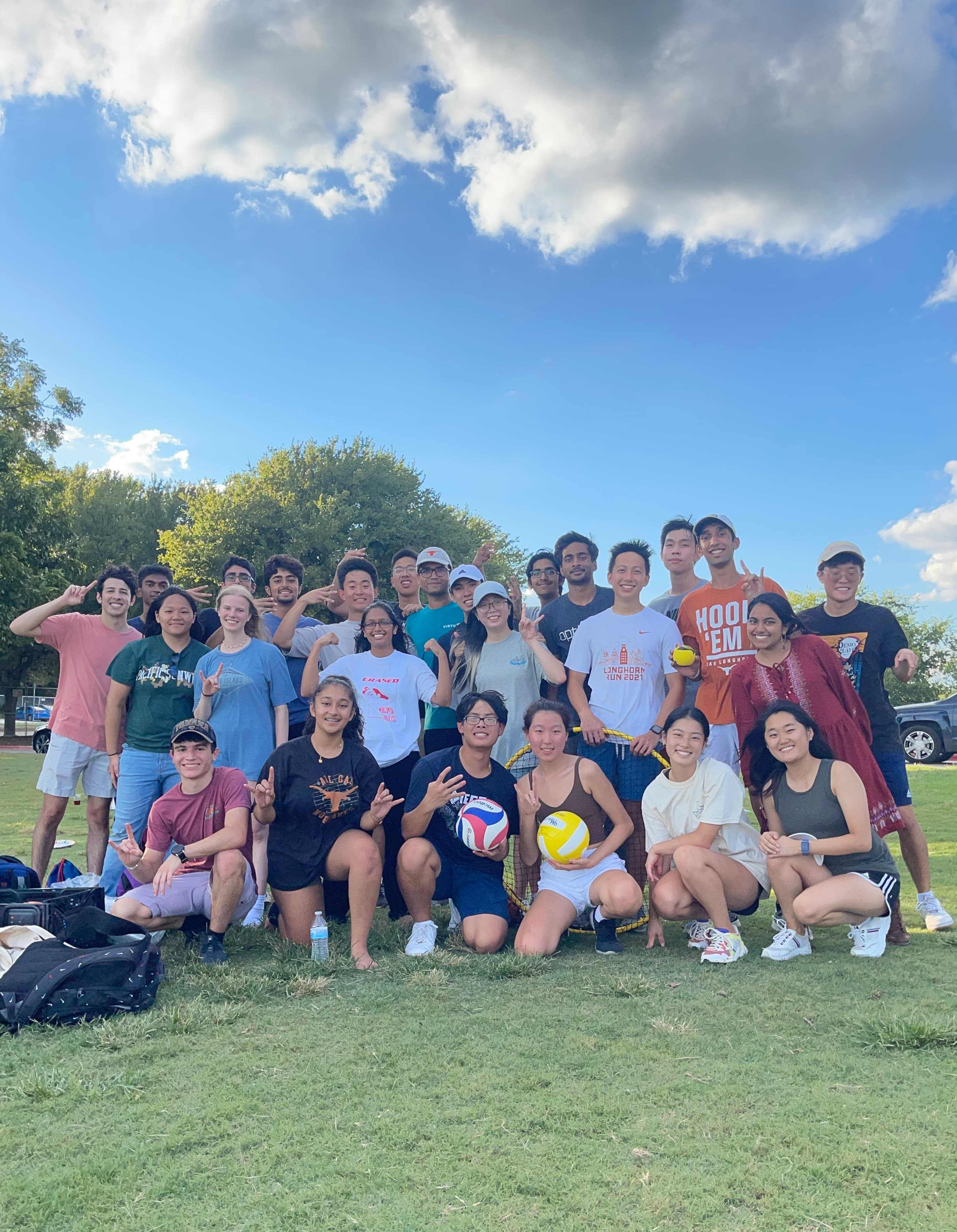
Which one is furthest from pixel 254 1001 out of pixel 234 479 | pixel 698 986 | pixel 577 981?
pixel 234 479

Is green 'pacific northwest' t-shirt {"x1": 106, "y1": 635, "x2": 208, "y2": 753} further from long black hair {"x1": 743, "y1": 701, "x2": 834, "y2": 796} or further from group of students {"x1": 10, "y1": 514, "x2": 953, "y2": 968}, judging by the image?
long black hair {"x1": 743, "y1": 701, "x2": 834, "y2": 796}

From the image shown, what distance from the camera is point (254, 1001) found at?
13.0ft

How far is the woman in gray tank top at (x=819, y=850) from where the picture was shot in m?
4.63

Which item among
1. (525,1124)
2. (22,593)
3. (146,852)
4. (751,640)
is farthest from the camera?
(22,593)

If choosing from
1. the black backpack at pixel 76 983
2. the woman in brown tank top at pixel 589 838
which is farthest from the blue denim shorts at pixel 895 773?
the black backpack at pixel 76 983

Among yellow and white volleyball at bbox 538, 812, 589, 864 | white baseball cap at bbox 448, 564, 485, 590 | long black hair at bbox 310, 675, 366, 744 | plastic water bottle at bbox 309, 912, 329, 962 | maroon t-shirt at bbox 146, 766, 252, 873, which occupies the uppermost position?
white baseball cap at bbox 448, 564, 485, 590

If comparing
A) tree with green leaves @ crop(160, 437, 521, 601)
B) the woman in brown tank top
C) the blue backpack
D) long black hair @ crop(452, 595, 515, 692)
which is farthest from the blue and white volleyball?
tree with green leaves @ crop(160, 437, 521, 601)

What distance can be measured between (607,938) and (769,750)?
1426mm

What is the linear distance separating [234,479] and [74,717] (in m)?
26.1

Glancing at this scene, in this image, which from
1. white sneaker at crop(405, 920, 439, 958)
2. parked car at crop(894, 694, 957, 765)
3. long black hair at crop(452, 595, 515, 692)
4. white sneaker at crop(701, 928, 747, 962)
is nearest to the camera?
white sneaker at crop(701, 928, 747, 962)

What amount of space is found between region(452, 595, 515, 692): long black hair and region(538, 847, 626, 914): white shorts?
1383 millimetres

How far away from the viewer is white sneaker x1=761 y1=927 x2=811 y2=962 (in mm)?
4602

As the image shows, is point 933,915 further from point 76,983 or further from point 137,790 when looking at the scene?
point 137,790

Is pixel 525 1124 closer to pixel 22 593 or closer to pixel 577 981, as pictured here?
→ pixel 577 981
